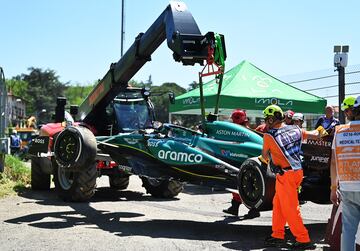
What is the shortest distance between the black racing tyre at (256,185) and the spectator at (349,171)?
5.29 ft

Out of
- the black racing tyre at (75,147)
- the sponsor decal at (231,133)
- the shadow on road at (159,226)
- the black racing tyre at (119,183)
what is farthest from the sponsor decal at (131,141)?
the black racing tyre at (119,183)

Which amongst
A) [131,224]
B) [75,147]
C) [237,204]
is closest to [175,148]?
[131,224]

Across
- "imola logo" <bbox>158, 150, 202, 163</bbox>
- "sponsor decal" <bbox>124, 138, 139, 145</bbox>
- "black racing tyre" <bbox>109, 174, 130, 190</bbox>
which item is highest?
"sponsor decal" <bbox>124, 138, 139, 145</bbox>

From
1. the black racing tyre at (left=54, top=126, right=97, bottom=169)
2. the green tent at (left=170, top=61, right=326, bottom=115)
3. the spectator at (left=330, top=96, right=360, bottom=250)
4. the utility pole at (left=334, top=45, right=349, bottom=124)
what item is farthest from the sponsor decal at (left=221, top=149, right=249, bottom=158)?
the green tent at (left=170, top=61, right=326, bottom=115)

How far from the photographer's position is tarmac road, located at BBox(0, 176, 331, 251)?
654 cm

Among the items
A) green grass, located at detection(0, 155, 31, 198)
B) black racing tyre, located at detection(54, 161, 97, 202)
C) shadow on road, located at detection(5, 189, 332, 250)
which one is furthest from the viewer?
green grass, located at detection(0, 155, 31, 198)

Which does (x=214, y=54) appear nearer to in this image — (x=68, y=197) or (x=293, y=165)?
(x=293, y=165)

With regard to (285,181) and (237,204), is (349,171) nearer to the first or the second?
(285,181)

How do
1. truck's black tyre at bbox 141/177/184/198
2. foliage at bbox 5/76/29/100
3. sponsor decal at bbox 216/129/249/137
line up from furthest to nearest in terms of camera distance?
foliage at bbox 5/76/29/100 → truck's black tyre at bbox 141/177/184/198 → sponsor decal at bbox 216/129/249/137

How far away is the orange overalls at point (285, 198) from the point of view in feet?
20.8

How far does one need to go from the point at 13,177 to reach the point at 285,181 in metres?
8.71

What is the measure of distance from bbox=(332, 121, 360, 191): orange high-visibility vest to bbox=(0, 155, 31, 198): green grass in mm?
8083

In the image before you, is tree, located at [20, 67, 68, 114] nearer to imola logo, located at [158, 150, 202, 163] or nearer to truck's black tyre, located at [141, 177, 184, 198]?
truck's black tyre, located at [141, 177, 184, 198]

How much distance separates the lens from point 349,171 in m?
4.82
